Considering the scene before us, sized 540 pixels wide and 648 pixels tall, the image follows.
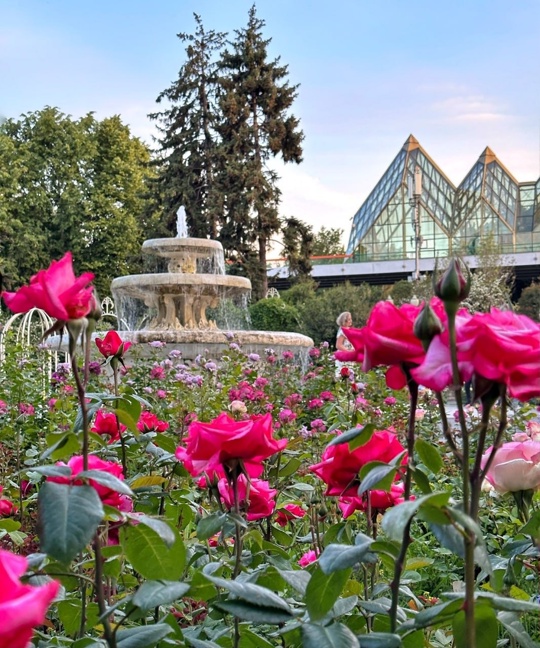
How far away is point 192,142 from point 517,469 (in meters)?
28.9

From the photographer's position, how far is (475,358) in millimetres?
654

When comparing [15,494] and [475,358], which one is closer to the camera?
[475,358]

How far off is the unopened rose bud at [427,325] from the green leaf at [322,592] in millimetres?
261

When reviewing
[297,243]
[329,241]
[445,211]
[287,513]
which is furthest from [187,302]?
[329,241]

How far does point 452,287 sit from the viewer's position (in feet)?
2.15

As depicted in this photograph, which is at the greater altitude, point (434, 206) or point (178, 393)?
point (434, 206)

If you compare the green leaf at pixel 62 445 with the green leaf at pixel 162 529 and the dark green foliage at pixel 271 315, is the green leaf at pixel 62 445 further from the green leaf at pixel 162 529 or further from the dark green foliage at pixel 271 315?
the dark green foliage at pixel 271 315

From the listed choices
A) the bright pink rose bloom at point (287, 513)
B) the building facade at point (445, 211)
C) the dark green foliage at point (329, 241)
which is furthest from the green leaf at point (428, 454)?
the dark green foliage at point (329, 241)

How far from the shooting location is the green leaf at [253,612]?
0.73 m

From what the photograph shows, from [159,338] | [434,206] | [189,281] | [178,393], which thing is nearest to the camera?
[178,393]

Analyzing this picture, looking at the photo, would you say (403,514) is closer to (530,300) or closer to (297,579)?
(297,579)

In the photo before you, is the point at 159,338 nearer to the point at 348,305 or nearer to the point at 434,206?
the point at 348,305

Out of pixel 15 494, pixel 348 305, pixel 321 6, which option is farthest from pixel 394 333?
pixel 348 305

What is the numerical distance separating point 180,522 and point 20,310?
0.91 meters
